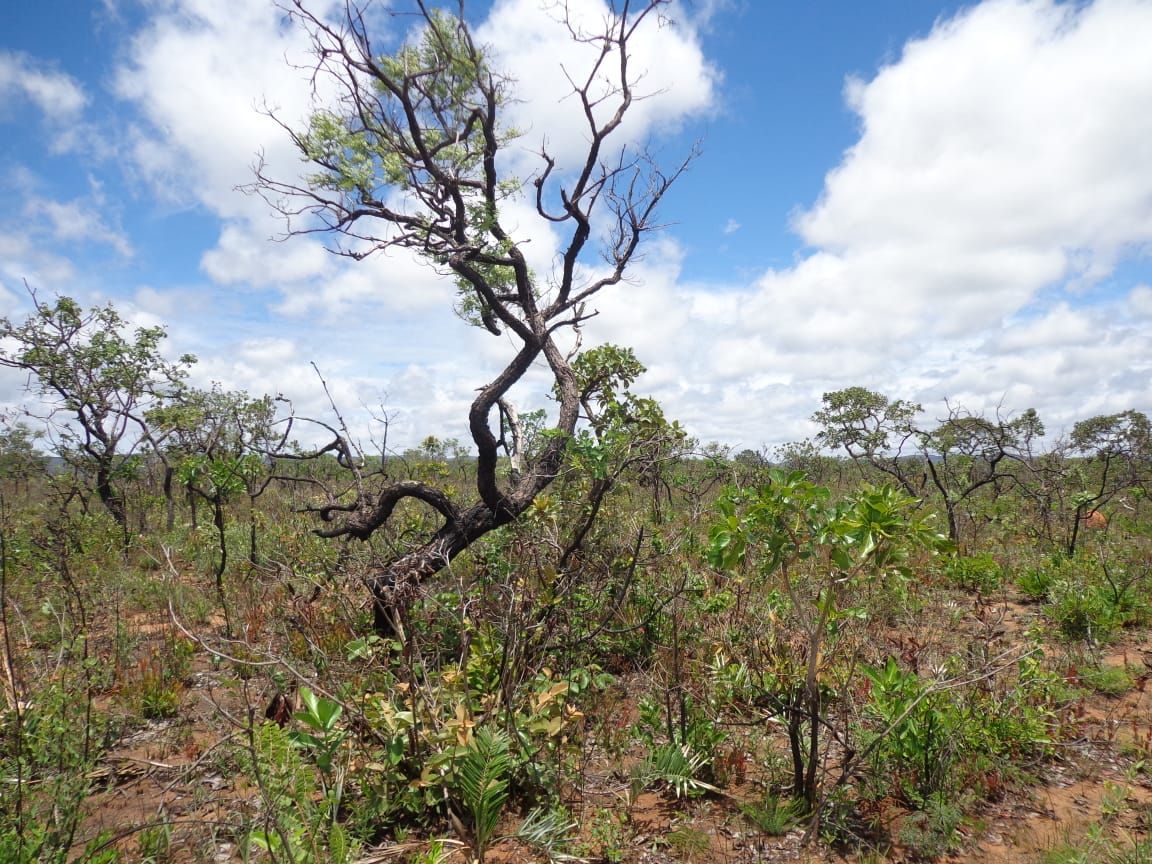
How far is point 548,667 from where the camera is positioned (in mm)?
4703

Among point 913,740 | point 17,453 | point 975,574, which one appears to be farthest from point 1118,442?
point 17,453

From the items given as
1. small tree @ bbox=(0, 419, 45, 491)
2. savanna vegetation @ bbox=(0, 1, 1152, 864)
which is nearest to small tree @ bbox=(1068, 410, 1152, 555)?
savanna vegetation @ bbox=(0, 1, 1152, 864)

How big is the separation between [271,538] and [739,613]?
8.02 metres

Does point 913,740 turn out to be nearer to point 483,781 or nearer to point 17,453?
point 483,781

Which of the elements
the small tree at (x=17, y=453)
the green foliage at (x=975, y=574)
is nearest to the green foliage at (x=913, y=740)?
the green foliage at (x=975, y=574)

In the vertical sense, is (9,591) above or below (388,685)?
above

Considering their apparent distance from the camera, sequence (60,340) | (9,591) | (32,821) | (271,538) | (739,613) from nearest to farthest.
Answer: (32,821)
(739,613)
(9,591)
(271,538)
(60,340)

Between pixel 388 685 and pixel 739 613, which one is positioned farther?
pixel 739 613

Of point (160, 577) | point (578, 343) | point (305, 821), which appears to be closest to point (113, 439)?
point (160, 577)

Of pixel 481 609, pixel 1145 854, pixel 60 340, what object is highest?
pixel 60 340

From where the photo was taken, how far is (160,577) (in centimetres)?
923

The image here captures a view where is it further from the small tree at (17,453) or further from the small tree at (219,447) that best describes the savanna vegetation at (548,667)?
the small tree at (17,453)

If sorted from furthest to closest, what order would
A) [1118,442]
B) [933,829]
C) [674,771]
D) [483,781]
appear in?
[1118,442] < [674,771] < [933,829] < [483,781]

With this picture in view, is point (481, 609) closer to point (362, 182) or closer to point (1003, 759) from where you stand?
point (1003, 759)
